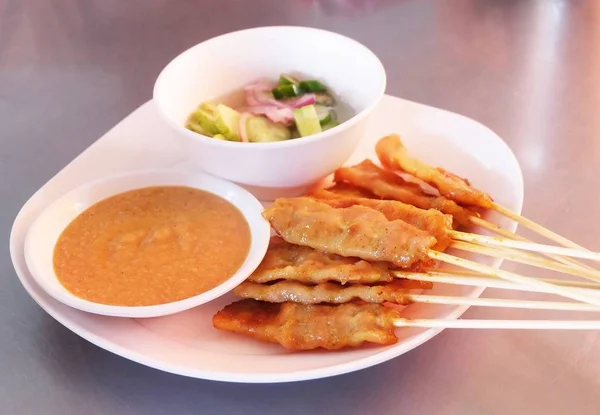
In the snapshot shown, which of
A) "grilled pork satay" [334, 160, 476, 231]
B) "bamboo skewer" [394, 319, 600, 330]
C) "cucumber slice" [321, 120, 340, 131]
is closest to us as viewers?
"bamboo skewer" [394, 319, 600, 330]

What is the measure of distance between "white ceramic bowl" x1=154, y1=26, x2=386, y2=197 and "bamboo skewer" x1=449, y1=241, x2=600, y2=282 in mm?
583

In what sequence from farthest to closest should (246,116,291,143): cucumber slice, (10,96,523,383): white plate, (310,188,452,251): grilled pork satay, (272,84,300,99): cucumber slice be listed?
(272,84,300,99): cucumber slice → (246,116,291,143): cucumber slice → (310,188,452,251): grilled pork satay → (10,96,523,383): white plate

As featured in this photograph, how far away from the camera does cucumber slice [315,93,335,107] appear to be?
267 cm

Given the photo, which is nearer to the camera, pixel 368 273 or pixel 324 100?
pixel 368 273

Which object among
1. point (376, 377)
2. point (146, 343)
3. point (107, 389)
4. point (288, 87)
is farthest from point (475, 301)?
point (288, 87)

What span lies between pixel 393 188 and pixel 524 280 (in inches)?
25.2

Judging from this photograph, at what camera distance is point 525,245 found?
6.05 ft

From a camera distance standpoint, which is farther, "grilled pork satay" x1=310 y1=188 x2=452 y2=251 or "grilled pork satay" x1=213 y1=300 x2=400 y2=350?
"grilled pork satay" x1=310 y1=188 x2=452 y2=251

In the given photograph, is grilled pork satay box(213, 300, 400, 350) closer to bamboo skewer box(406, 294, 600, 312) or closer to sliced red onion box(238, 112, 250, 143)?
bamboo skewer box(406, 294, 600, 312)

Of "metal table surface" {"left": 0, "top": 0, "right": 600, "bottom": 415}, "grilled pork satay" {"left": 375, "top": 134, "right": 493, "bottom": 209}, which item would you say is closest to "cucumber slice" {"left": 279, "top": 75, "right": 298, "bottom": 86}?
"grilled pork satay" {"left": 375, "top": 134, "right": 493, "bottom": 209}

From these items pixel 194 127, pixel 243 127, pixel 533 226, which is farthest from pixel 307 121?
pixel 533 226

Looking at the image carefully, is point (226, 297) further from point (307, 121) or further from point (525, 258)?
point (525, 258)

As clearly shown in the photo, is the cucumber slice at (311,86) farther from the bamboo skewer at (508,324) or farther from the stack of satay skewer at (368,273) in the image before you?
the bamboo skewer at (508,324)

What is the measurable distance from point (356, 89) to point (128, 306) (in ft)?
4.17
